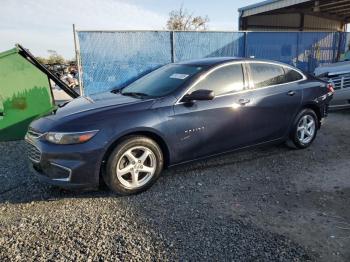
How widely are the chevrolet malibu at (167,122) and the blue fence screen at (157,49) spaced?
15.0 ft

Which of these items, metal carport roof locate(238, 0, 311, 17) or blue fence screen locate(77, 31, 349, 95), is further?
metal carport roof locate(238, 0, 311, 17)

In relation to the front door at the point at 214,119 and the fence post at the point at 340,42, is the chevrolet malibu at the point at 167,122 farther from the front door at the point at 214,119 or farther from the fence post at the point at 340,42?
the fence post at the point at 340,42

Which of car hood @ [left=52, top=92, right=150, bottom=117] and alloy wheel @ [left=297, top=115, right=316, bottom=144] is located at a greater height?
car hood @ [left=52, top=92, right=150, bottom=117]

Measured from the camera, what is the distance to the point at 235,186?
3936 mm

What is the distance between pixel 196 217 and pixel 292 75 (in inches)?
119

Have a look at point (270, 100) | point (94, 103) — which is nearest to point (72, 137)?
point (94, 103)

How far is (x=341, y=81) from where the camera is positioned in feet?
25.3

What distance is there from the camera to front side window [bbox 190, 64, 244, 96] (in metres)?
4.14

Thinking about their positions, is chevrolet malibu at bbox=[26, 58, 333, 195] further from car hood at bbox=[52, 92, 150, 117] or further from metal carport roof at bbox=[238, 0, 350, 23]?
metal carport roof at bbox=[238, 0, 350, 23]

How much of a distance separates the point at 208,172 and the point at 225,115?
2.66 feet

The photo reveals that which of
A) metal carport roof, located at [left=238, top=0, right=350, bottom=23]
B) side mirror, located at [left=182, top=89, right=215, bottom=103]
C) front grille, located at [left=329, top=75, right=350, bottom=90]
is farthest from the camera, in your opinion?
metal carport roof, located at [left=238, top=0, right=350, bottom=23]

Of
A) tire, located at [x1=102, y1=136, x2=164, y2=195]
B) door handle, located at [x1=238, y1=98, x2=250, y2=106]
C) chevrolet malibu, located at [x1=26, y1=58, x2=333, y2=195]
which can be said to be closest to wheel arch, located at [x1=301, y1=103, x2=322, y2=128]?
chevrolet malibu, located at [x1=26, y1=58, x2=333, y2=195]

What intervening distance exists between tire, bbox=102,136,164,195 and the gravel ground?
0.46 feet

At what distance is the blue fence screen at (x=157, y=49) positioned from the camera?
9688 mm
